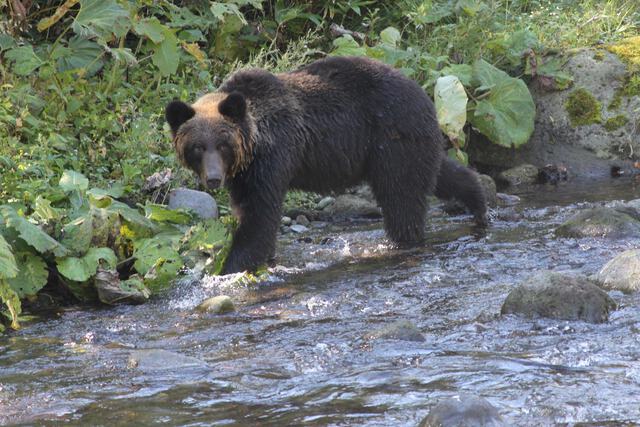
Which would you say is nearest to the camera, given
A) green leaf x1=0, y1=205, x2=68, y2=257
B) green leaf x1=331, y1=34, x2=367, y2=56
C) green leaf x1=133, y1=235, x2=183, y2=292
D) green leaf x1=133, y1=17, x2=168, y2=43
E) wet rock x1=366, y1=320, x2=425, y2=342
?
wet rock x1=366, y1=320, x2=425, y2=342

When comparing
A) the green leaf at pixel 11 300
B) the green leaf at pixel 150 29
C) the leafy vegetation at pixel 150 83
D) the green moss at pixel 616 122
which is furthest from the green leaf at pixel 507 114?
the green leaf at pixel 11 300

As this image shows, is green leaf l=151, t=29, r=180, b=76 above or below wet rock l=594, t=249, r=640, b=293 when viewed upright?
above

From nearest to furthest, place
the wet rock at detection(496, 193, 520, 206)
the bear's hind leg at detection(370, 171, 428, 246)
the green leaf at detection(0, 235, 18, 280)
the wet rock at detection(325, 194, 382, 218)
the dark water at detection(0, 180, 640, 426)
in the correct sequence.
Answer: the dark water at detection(0, 180, 640, 426), the green leaf at detection(0, 235, 18, 280), the bear's hind leg at detection(370, 171, 428, 246), the wet rock at detection(325, 194, 382, 218), the wet rock at detection(496, 193, 520, 206)

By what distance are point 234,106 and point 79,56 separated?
11.0 feet

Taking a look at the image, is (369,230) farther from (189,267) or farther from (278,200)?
(189,267)

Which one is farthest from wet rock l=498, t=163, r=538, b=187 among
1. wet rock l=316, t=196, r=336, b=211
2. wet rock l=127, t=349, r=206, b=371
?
wet rock l=127, t=349, r=206, b=371

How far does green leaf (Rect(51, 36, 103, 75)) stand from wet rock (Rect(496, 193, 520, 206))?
442 cm

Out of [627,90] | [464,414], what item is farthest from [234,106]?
[627,90]

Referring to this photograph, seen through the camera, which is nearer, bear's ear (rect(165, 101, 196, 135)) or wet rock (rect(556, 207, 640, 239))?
bear's ear (rect(165, 101, 196, 135))

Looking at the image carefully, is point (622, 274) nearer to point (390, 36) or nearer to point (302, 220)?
point (302, 220)

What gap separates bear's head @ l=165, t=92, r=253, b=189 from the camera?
7.80m

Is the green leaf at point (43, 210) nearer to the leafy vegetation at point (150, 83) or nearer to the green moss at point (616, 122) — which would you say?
the leafy vegetation at point (150, 83)

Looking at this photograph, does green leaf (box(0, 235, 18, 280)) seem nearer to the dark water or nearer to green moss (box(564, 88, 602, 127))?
the dark water

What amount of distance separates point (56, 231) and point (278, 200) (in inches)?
71.0
